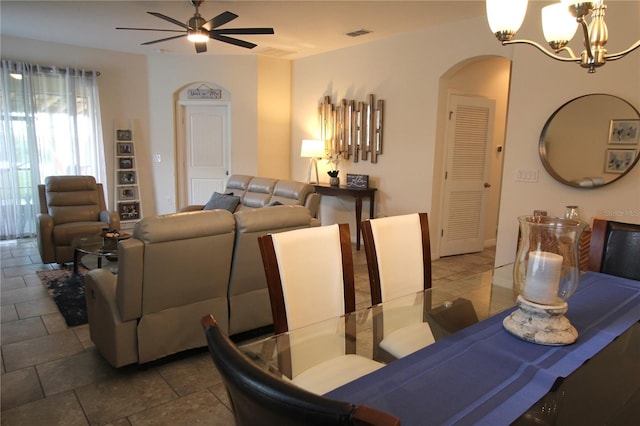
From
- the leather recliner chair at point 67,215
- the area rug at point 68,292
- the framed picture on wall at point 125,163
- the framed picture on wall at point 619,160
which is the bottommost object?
the area rug at point 68,292

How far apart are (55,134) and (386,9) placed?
5031 mm

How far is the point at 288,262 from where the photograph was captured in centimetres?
167

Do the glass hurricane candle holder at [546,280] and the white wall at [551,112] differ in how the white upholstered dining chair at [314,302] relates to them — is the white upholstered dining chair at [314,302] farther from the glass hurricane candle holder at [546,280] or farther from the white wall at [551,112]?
the white wall at [551,112]

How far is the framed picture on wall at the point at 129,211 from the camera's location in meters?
6.83

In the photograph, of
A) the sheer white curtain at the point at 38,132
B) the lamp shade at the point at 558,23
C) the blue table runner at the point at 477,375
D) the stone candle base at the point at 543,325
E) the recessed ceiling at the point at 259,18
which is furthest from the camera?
the sheer white curtain at the point at 38,132

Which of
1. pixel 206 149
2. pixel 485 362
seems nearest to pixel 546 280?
pixel 485 362

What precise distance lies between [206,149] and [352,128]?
263cm

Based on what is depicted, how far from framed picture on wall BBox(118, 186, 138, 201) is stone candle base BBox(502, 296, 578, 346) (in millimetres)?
6703

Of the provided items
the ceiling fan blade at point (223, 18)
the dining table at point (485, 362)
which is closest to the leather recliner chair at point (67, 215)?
the ceiling fan blade at point (223, 18)

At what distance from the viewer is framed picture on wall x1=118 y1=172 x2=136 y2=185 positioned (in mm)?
6785

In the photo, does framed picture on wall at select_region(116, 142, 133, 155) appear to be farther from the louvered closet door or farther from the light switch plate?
the light switch plate

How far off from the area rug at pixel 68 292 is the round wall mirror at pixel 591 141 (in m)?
4.20

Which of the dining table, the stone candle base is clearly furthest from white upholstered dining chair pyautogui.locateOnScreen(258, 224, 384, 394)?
the stone candle base

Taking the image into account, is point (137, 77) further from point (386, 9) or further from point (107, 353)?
point (107, 353)
